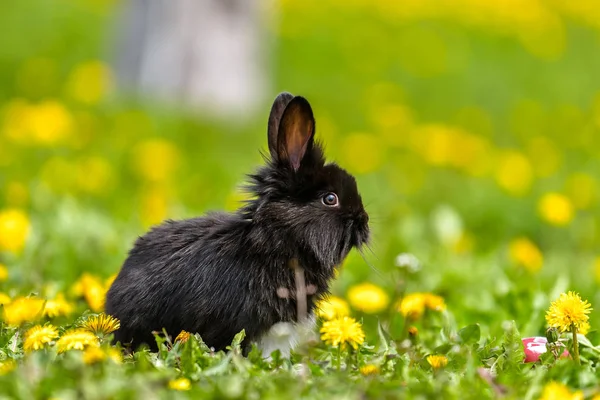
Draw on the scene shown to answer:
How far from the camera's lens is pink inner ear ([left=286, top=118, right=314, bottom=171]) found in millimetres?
3502

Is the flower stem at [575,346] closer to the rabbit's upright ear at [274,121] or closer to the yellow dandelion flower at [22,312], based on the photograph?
the rabbit's upright ear at [274,121]

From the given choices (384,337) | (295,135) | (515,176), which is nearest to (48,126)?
(515,176)

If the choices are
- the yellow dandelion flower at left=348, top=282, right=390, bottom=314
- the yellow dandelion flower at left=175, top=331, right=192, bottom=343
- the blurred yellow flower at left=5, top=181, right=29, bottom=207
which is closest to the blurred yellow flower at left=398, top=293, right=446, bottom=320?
the yellow dandelion flower at left=348, top=282, right=390, bottom=314

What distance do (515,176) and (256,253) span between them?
456 cm

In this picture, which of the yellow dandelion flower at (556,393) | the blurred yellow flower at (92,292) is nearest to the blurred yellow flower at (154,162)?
the blurred yellow flower at (92,292)

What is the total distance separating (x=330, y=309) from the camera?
13.3ft

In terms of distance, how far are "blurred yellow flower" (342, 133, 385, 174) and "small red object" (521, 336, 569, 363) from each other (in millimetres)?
4882

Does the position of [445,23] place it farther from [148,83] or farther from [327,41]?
[148,83]

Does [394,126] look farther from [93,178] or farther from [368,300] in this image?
[368,300]

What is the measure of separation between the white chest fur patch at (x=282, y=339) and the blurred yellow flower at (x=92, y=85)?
5.81m

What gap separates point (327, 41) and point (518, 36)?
3.58 metres

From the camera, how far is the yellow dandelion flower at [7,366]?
2736mm

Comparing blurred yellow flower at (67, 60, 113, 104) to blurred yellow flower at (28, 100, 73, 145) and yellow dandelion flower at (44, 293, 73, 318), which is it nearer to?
blurred yellow flower at (28, 100, 73, 145)

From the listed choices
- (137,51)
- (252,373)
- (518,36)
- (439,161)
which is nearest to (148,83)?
(137,51)
